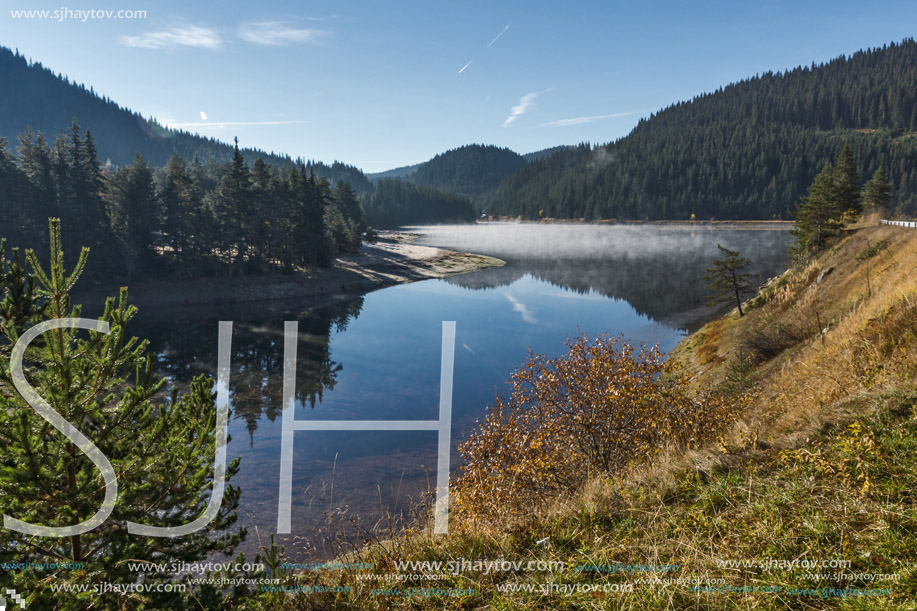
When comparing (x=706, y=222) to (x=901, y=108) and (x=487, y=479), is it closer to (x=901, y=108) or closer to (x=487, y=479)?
(x=901, y=108)

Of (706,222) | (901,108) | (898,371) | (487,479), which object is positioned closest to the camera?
(898,371)

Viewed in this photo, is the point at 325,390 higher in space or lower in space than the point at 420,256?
lower

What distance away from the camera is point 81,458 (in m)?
5.07

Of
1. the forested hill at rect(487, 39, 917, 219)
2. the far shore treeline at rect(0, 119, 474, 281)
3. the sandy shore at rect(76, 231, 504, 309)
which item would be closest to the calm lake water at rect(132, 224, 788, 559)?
the sandy shore at rect(76, 231, 504, 309)

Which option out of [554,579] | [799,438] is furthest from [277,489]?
[799,438]

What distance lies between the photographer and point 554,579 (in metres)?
4.27

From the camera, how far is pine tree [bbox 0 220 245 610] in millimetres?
4453

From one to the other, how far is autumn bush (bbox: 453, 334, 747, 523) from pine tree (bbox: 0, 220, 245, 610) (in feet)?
16.0

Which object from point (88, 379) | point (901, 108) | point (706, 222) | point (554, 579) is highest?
point (901, 108)

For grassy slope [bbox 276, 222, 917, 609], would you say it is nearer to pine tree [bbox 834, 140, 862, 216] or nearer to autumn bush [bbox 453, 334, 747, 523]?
autumn bush [bbox 453, 334, 747, 523]

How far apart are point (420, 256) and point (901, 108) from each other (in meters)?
220

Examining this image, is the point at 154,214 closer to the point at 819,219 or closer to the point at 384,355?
the point at 384,355

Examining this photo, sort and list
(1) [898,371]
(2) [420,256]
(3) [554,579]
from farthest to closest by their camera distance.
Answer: (2) [420,256] → (1) [898,371] → (3) [554,579]

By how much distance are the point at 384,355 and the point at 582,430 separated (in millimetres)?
25265
